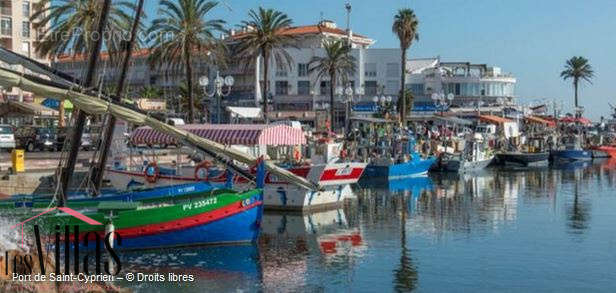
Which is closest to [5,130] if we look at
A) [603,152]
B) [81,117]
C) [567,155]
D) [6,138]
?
[6,138]

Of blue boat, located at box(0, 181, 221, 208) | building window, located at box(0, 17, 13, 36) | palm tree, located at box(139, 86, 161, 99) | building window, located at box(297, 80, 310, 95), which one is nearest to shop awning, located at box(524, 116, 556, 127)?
building window, located at box(297, 80, 310, 95)

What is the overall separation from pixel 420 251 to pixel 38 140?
41308mm

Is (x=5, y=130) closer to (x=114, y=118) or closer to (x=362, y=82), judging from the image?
(x=114, y=118)

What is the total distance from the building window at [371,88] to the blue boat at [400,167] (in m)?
58.4

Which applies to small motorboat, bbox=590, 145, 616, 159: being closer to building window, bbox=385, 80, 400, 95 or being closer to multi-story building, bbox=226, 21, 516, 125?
multi-story building, bbox=226, 21, 516, 125

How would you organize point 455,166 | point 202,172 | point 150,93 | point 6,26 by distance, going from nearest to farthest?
point 202,172 < point 455,166 < point 6,26 < point 150,93

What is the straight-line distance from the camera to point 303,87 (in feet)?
408

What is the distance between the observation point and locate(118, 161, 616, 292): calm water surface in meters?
23.7

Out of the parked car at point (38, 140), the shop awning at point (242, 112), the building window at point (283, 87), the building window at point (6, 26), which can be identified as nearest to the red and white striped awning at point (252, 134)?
the shop awning at point (242, 112)

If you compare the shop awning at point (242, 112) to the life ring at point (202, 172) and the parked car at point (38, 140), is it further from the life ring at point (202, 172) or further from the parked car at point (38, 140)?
the life ring at point (202, 172)

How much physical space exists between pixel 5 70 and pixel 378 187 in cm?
3654

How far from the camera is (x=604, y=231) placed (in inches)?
1393

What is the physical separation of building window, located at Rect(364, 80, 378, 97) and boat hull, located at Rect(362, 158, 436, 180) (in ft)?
194

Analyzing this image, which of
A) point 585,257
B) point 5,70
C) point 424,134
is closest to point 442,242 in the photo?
point 585,257
